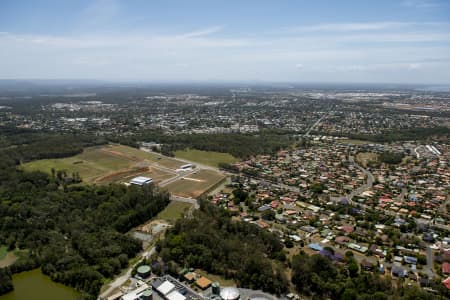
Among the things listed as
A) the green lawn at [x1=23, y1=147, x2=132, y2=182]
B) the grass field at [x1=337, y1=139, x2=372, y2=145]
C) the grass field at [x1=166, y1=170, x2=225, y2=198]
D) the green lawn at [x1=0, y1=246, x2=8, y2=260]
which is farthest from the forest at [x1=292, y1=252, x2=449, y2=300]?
the grass field at [x1=337, y1=139, x2=372, y2=145]

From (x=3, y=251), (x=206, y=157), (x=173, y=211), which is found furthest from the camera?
(x=206, y=157)

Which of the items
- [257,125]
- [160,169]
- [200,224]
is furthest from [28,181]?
[257,125]

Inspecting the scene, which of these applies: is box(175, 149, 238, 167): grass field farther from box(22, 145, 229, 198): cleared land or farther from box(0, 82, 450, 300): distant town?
box(0, 82, 450, 300): distant town

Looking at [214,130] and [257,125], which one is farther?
[257,125]

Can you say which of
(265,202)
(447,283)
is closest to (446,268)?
(447,283)

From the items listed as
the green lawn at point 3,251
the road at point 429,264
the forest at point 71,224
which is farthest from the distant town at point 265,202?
the forest at point 71,224

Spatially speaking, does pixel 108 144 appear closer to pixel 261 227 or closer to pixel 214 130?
pixel 214 130

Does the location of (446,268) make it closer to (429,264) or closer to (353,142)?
(429,264)
